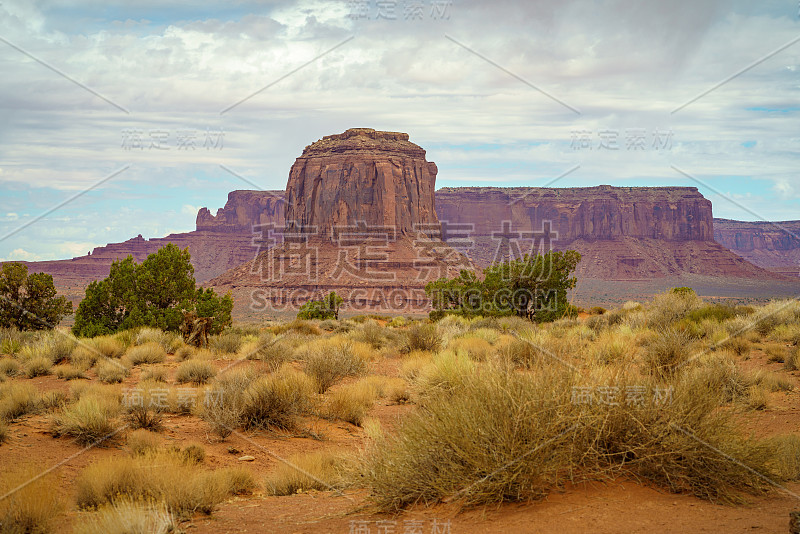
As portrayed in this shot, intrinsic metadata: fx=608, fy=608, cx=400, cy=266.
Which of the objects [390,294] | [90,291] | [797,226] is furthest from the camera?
[797,226]

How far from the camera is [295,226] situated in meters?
138

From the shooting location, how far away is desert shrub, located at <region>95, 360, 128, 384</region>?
43.5ft

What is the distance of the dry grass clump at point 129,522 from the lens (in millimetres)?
5164

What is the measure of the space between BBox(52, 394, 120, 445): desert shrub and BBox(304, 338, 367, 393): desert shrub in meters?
4.77

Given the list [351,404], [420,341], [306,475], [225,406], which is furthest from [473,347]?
[306,475]

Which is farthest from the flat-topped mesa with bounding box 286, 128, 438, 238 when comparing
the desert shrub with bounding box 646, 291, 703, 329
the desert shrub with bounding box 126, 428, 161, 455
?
the desert shrub with bounding box 126, 428, 161, 455

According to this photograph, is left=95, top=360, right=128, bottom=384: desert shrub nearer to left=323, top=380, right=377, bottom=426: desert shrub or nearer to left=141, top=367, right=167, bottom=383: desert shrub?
left=141, top=367, right=167, bottom=383: desert shrub

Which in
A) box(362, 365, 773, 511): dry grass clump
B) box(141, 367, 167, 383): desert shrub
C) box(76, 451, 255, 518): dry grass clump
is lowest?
box(141, 367, 167, 383): desert shrub

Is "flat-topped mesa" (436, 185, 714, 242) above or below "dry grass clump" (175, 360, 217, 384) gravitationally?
above

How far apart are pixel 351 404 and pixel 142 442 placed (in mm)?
3951

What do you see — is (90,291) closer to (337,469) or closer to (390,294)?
(337,469)

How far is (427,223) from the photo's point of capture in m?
141

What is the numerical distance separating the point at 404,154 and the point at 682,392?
139597mm

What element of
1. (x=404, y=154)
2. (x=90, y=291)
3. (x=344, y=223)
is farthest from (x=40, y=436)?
(x=404, y=154)
